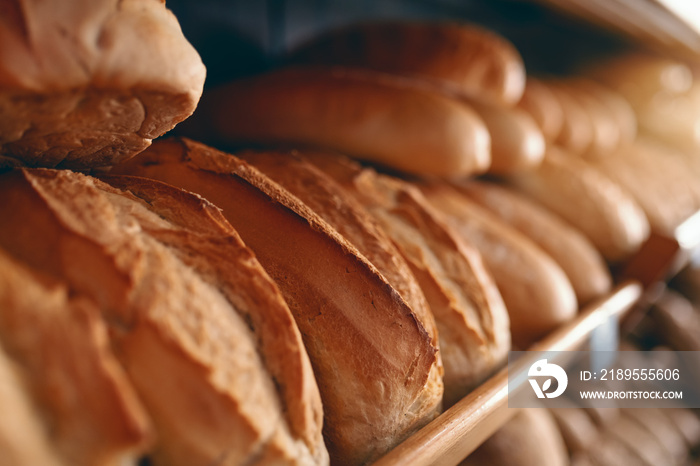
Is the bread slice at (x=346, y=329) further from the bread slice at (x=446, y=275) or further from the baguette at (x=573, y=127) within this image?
the baguette at (x=573, y=127)

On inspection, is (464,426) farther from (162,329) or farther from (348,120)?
(348,120)

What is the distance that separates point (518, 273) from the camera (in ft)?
3.75

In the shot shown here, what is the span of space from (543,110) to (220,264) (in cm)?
155

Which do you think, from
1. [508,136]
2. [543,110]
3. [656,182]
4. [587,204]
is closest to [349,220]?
[508,136]

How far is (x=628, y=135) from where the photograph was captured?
2.45 m

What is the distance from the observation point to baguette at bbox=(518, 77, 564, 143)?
5.82 feet

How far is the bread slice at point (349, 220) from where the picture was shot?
2.35 feet

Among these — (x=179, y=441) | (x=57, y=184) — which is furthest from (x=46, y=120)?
(x=179, y=441)

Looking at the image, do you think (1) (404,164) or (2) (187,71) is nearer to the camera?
(2) (187,71)

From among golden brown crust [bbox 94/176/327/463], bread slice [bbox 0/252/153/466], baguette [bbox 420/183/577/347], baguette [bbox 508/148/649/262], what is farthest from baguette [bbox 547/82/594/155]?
bread slice [bbox 0/252/153/466]

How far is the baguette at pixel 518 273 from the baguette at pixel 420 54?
0.37m

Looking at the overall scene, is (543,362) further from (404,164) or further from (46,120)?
(46,120)

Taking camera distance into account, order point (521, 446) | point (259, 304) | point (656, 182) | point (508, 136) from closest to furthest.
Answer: point (259, 304) → point (521, 446) → point (508, 136) → point (656, 182)

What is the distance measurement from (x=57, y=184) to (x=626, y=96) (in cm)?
289
